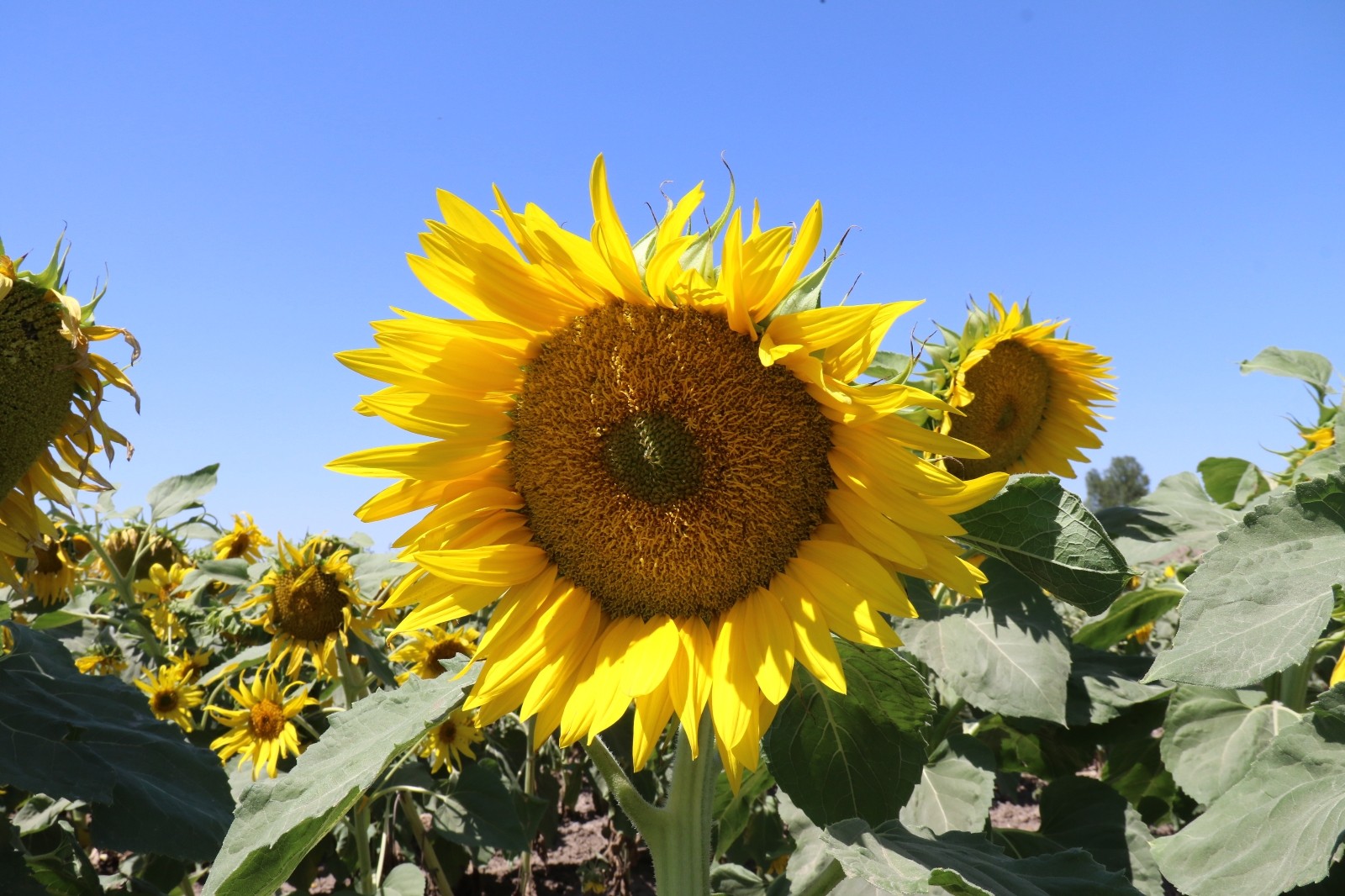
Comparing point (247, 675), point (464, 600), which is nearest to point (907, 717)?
point (464, 600)

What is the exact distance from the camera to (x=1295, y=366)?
11.7ft

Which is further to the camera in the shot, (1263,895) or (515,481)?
(515,481)

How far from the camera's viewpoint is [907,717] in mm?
1676

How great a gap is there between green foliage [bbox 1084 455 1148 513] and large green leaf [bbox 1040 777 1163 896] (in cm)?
5109

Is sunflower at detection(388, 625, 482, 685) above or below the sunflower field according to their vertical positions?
below

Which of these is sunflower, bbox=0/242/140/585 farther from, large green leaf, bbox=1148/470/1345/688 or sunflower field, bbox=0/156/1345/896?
large green leaf, bbox=1148/470/1345/688

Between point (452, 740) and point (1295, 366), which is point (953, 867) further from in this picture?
point (1295, 366)

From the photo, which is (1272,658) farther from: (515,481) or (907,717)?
(515,481)

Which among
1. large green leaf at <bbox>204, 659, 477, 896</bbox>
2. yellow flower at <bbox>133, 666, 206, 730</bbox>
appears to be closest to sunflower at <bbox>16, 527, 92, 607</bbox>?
yellow flower at <bbox>133, 666, 206, 730</bbox>

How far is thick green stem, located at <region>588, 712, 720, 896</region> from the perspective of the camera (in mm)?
1768

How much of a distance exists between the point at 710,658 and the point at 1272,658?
33.5 inches

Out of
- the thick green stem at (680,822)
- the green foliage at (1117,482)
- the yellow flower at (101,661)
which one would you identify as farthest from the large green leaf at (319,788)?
the green foliage at (1117,482)

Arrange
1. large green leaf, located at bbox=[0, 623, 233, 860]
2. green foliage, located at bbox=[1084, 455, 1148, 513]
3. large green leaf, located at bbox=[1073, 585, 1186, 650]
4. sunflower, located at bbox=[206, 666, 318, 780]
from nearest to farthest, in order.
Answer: large green leaf, located at bbox=[0, 623, 233, 860], large green leaf, located at bbox=[1073, 585, 1186, 650], sunflower, located at bbox=[206, 666, 318, 780], green foliage, located at bbox=[1084, 455, 1148, 513]

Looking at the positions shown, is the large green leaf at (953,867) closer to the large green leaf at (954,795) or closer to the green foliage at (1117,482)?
the large green leaf at (954,795)
